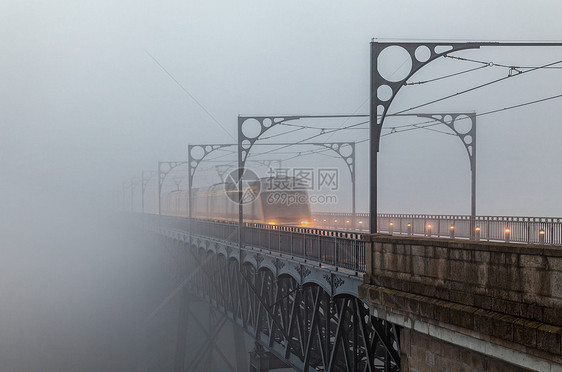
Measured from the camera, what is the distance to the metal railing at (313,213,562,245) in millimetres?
20875

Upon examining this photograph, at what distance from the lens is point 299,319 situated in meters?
20.5

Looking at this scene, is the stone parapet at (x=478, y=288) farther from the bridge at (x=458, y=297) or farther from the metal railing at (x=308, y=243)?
the metal railing at (x=308, y=243)

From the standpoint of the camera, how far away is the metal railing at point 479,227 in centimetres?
2088

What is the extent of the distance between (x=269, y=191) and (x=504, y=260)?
91.0 ft

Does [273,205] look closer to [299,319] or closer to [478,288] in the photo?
[299,319]

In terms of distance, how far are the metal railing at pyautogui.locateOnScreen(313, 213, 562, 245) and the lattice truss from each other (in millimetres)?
5760

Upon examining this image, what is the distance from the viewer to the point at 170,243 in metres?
50.8

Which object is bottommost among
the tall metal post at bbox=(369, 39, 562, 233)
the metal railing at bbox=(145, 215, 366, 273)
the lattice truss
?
the lattice truss

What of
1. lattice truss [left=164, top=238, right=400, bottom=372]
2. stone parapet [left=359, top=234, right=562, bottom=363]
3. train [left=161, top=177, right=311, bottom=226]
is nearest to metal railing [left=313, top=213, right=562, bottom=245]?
train [left=161, top=177, right=311, bottom=226]

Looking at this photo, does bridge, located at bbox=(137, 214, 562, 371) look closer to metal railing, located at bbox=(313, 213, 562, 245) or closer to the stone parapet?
the stone parapet

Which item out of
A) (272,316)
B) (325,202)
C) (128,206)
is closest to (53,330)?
(325,202)

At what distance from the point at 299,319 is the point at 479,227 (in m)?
9.21

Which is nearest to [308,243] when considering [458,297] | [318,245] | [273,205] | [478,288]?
[318,245]

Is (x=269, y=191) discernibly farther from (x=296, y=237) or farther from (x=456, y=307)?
(x=456, y=307)
